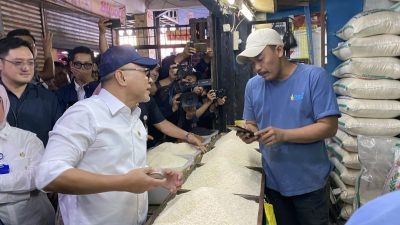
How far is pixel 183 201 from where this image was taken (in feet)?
5.76

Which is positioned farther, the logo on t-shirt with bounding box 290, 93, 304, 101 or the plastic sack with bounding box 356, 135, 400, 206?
the plastic sack with bounding box 356, 135, 400, 206

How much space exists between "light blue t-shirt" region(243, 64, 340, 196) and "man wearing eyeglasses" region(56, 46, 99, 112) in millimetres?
1682

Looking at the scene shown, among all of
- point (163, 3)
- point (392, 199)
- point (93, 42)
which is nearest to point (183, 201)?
point (392, 199)

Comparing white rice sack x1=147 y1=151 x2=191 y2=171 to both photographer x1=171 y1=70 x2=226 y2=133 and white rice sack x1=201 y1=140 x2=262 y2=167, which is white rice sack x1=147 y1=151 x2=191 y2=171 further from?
photographer x1=171 y1=70 x2=226 y2=133

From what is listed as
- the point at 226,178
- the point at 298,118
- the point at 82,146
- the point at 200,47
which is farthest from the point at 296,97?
the point at 200,47

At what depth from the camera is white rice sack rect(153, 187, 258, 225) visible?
5.25 feet

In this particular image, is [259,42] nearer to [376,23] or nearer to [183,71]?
[376,23]

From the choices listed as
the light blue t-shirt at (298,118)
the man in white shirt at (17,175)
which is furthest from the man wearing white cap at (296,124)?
the man in white shirt at (17,175)

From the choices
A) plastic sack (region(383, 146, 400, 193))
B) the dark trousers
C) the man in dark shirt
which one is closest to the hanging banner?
the man in dark shirt

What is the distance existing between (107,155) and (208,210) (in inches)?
20.5

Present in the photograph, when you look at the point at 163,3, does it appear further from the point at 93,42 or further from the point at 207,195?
the point at 207,195

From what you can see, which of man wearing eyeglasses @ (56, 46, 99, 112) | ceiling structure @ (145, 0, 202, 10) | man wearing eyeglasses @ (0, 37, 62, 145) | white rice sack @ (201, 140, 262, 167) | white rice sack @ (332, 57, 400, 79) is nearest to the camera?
man wearing eyeglasses @ (0, 37, 62, 145)

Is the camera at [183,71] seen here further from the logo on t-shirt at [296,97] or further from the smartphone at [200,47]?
the logo on t-shirt at [296,97]

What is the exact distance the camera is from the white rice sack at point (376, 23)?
131 inches
